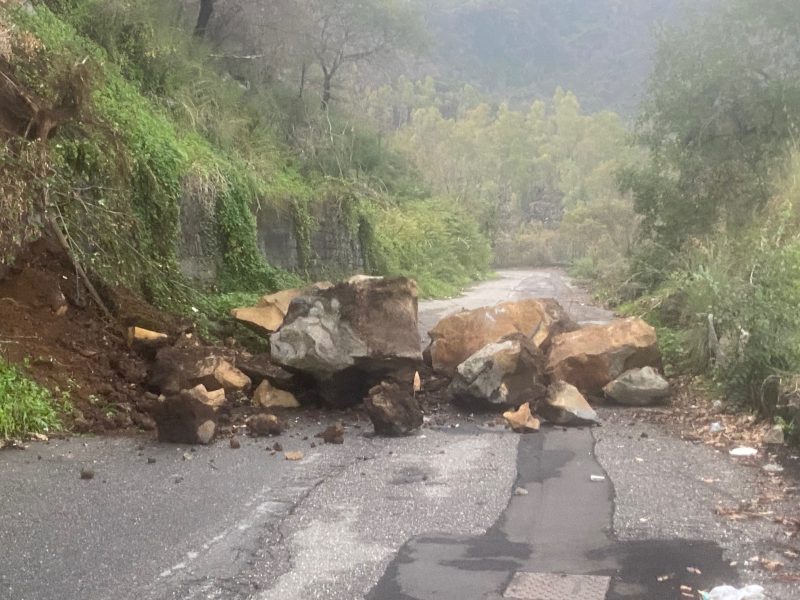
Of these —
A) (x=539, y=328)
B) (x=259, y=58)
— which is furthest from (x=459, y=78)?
(x=539, y=328)

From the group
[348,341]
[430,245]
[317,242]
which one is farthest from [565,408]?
[430,245]

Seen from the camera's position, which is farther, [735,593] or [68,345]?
[68,345]

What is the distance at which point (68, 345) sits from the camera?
7.46 metres

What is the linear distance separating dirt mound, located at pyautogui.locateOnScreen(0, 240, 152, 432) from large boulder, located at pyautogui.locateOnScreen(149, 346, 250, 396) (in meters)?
0.21

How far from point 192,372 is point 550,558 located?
4372 mm

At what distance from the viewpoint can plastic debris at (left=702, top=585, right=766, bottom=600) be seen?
3799 mm

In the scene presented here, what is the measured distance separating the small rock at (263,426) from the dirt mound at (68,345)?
91 cm

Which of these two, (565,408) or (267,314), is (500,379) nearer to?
(565,408)

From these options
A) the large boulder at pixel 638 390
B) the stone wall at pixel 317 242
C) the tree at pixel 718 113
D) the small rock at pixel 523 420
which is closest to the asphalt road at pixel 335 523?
the small rock at pixel 523 420

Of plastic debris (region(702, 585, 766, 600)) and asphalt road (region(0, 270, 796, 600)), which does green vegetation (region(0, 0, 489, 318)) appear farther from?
plastic debris (region(702, 585, 766, 600))

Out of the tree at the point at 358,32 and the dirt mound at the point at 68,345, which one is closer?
the dirt mound at the point at 68,345

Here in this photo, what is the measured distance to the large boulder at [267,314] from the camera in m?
9.46

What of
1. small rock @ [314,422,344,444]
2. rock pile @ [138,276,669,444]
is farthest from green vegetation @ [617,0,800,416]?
small rock @ [314,422,344,444]

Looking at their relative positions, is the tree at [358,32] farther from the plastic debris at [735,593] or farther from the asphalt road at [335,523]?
the plastic debris at [735,593]
